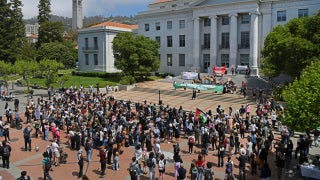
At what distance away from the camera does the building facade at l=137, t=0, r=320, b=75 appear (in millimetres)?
46188

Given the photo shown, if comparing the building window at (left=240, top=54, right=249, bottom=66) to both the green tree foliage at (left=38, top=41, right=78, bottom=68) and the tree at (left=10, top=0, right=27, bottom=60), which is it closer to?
the green tree foliage at (left=38, top=41, right=78, bottom=68)

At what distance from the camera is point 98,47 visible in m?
62.8

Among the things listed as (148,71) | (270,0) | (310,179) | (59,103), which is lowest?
(310,179)

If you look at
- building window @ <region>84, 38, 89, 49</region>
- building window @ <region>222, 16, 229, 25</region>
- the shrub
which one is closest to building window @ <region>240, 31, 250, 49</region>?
building window @ <region>222, 16, 229, 25</region>

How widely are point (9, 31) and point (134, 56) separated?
34646 millimetres

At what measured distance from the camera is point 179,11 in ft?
183

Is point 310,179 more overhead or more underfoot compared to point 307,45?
more underfoot

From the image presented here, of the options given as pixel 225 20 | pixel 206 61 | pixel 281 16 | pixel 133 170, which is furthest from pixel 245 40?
pixel 133 170

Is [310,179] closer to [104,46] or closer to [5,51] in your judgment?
[104,46]

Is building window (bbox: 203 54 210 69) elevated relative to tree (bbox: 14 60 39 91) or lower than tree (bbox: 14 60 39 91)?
elevated

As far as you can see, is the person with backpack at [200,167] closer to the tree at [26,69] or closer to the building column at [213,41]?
the tree at [26,69]

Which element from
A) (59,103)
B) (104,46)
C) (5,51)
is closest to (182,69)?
(104,46)

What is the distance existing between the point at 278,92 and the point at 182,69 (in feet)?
84.6

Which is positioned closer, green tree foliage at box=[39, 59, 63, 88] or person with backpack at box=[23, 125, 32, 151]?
person with backpack at box=[23, 125, 32, 151]
